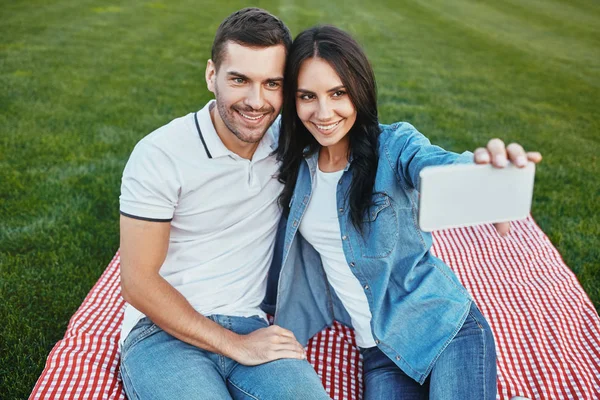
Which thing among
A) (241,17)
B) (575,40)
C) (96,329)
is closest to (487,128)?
(241,17)

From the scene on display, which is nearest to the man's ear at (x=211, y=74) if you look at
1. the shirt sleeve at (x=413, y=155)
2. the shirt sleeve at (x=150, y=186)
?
the shirt sleeve at (x=150, y=186)

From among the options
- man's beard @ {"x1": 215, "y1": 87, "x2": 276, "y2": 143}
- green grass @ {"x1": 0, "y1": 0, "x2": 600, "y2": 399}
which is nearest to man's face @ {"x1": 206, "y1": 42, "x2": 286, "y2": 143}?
man's beard @ {"x1": 215, "y1": 87, "x2": 276, "y2": 143}

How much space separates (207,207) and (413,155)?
0.96 metres

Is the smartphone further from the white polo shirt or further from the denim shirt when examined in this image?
the white polo shirt

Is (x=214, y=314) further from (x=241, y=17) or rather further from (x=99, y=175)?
(x=99, y=175)

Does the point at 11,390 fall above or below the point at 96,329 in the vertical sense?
below

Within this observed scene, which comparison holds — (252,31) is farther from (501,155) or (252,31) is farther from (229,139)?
(501,155)

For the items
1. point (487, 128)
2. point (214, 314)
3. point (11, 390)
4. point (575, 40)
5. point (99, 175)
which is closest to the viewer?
point (214, 314)

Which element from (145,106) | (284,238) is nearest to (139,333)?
(284,238)

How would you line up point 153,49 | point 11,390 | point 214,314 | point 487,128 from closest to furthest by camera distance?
1. point 214,314
2. point 11,390
3. point 487,128
4. point 153,49

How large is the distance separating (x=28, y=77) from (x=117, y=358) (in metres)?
6.00

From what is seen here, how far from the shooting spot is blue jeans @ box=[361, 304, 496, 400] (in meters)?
2.17

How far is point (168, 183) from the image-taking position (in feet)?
7.55

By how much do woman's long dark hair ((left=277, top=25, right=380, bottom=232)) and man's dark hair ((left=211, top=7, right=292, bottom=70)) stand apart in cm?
9
